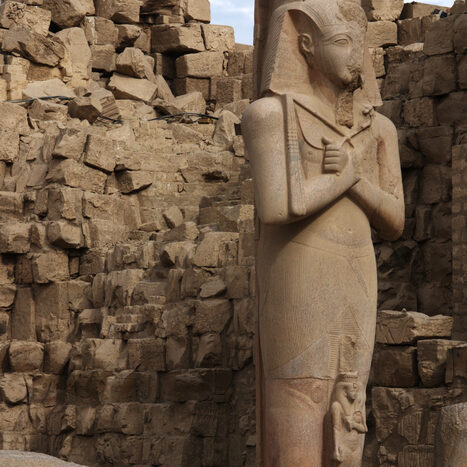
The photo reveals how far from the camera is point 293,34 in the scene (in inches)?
223

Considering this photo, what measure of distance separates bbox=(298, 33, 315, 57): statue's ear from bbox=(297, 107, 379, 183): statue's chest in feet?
0.96

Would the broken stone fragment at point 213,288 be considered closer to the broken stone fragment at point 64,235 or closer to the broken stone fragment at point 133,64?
the broken stone fragment at point 64,235

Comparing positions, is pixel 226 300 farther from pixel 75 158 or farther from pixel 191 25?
pixel 191 25

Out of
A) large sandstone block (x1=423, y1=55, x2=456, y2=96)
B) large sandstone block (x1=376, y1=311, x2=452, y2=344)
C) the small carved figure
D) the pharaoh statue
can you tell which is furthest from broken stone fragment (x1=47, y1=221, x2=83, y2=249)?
the small carved figure

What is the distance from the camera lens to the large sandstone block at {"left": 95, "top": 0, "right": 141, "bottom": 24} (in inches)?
766

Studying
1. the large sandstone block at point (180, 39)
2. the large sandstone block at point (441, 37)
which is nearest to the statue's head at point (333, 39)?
the large sandstone block at point (441, 37)

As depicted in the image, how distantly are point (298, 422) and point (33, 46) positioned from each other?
12.4 meters

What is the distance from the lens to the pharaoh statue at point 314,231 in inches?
214

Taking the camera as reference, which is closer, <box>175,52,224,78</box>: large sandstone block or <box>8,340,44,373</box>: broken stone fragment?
<box>8,340,44,373</box>: broken stone fragment

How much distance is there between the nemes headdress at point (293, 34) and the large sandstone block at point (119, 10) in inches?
556

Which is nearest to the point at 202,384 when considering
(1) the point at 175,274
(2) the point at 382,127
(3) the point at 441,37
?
(1) the point at 175,274

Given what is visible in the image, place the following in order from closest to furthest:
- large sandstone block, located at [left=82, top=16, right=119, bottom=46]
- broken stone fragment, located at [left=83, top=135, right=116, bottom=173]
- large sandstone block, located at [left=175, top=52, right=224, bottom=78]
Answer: broken stone fragment, located at [left=83, top=135, right=116, bottom=173] → large sandstone block, located at [left=82, top=16, right=119, bottom=46] → large sandstone block, located at [left=175, top=52, right=224, bottom=78]

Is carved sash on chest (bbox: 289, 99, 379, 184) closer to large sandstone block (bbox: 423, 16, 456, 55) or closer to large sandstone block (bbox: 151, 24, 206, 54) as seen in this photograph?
large sandstone block (bbox: 423, 16, 456, 55)

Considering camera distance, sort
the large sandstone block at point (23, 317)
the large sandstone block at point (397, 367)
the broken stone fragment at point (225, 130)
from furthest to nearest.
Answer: the broken stone fragment at point (225, 130) < the large sandstone block at point (23, 317) < the large sandstone block at point (397, 367)
